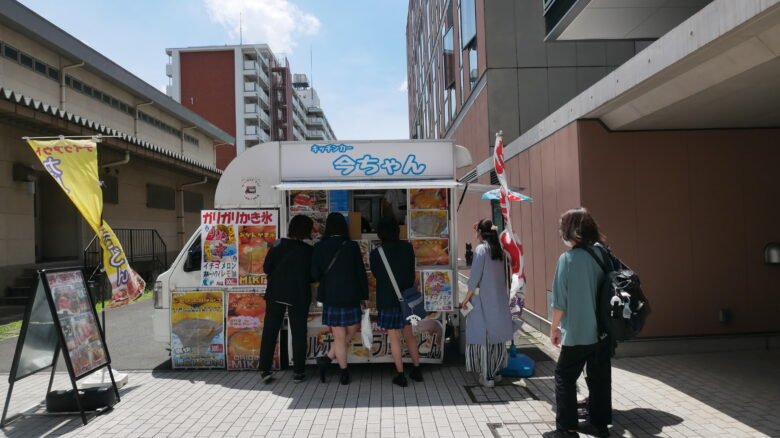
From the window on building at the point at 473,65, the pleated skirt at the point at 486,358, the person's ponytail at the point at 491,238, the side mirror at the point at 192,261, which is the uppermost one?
the window on building at the point at 473,65

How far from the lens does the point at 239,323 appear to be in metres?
5.82

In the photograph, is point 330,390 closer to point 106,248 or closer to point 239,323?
point 239,323

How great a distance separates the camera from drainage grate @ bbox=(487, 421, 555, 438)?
151 inches

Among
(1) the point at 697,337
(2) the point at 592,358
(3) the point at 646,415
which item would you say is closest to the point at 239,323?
(2) the point at 592,358

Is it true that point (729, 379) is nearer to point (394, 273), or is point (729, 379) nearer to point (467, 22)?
point (394, 273)

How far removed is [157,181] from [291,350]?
13.7 meters

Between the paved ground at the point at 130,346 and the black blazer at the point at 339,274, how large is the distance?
253cm

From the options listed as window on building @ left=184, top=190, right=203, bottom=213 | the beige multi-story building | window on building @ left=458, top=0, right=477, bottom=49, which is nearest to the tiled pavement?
the beige multi-story building

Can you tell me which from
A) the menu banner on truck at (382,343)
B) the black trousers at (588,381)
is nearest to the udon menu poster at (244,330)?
the menu banner on truck at (382,343)

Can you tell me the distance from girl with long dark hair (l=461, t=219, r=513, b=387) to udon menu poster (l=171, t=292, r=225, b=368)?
9.96 ft

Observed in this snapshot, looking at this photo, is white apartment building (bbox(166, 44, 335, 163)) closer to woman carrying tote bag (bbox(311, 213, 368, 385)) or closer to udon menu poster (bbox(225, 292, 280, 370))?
udon menu poster (bbox(225, 292, 280, 370))

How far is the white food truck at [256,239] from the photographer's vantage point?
19.1ft

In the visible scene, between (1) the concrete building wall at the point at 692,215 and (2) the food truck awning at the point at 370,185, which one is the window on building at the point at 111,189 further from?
(1) the concrete building wall at the point at 692,215

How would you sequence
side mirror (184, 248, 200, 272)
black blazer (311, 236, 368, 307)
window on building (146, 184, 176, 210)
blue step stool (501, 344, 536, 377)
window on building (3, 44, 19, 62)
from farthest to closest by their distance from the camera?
window on building (146, 184, 176, 210) → window on building (3, 44, 19, 62) → side mirror (184, 248, 200, 272) → blue step stool (501, 344, 536, 377) → black blazer (311, 236, 368, 307)
